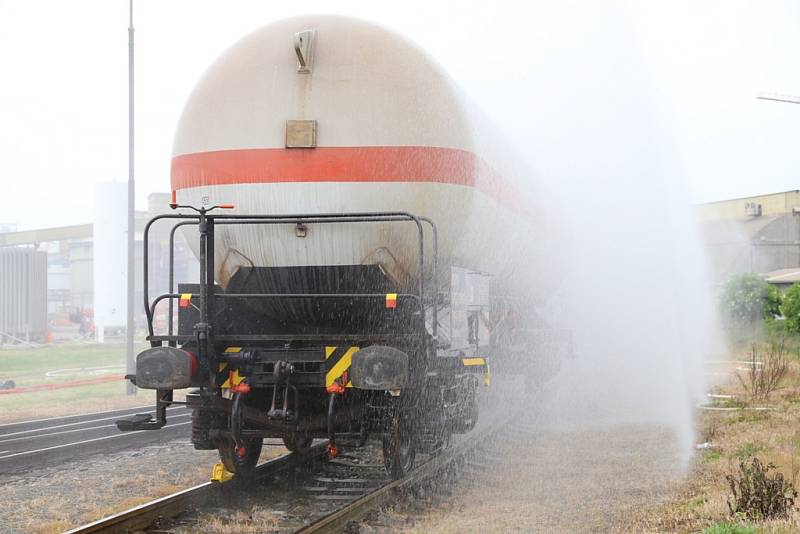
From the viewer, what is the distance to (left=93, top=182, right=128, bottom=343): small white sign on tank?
50.8m

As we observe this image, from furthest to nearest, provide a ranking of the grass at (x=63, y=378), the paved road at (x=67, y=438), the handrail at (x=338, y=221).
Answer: the grass at (x=63, y=378)
the paved road at (x=67, y=438)
the handrail at (x=338, y=221)

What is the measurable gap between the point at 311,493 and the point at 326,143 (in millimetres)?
3033

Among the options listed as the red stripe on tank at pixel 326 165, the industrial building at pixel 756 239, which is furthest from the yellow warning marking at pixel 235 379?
the industrial building at pixel 756 239

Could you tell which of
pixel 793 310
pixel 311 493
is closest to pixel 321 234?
pixel 311 493

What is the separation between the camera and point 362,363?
6.74 meters

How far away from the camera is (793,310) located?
1112 inches

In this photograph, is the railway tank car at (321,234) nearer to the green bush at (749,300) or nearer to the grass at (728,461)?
the grass at (728,461)

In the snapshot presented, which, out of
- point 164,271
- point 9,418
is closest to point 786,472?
point 9,418

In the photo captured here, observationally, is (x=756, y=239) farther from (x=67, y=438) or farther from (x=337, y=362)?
(x=337, y=362)

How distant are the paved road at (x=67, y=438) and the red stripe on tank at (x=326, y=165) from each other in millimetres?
4336

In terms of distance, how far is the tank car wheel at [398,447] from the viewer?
7.39 metres

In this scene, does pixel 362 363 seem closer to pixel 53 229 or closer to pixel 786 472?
pixel 786 472

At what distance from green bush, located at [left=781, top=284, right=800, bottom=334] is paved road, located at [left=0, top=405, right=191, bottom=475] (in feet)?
67.8

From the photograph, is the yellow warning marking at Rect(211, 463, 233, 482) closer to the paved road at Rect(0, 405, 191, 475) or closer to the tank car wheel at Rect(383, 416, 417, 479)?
the tank car wheel at Rect(383, 416, 417, 479)
